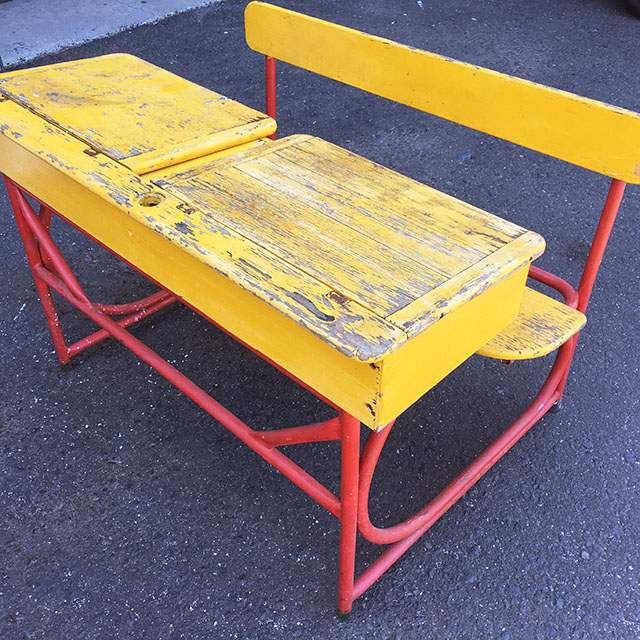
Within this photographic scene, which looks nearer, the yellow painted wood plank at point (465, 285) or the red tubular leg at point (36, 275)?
the yellow painted wood plank at point (465, 285)

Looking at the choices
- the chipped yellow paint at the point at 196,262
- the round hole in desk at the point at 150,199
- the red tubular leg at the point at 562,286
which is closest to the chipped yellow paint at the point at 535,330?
the red tubular leg at the point at 562,286

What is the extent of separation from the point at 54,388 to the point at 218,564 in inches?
32.9

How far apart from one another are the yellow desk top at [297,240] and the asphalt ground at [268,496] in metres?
0.71

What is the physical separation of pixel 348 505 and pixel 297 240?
0.52 m

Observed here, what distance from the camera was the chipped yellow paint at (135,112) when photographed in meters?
1.41

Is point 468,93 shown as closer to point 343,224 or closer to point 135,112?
point 343,224

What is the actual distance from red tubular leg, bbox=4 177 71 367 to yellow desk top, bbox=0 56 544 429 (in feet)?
0.64

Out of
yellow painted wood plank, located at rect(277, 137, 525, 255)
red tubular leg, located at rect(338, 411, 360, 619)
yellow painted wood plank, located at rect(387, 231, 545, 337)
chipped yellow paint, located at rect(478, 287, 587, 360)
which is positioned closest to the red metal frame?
red tubular leg, located at rect(338, 411, 360, 619)

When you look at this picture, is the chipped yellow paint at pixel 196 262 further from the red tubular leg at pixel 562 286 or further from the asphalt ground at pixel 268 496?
the red tubular leg at pixel 562 286

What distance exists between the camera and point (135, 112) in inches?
62.3

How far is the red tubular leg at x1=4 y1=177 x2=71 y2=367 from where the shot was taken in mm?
1752

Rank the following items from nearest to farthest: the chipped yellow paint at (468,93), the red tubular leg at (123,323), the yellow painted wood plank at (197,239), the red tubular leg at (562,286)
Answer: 1. the yellow painted wood plank at (197,239)
2. the chipped yellow paint at (468,93)
3. the red tubular leg at (562,286)
4. the red tubular leg at (123,323)

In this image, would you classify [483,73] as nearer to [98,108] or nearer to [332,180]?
[332,180]

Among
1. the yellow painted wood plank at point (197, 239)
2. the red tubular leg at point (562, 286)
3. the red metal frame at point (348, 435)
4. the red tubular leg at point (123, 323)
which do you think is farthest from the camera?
the red tubular leg at point (123, 323)
